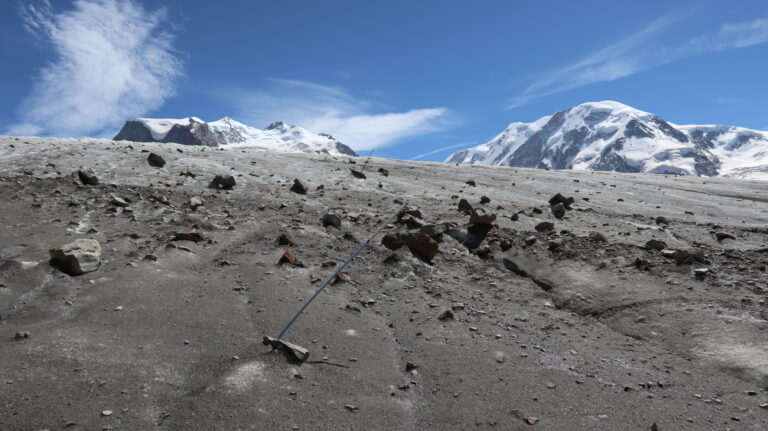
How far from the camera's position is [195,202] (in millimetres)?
9227

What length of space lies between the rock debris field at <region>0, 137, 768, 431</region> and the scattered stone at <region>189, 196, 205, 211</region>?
1.1 inches

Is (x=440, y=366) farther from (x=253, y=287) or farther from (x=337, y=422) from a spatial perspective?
(x=253, y=287)

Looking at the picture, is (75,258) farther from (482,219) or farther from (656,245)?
(656,245)

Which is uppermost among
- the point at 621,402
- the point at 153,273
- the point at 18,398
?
the point at 153,273

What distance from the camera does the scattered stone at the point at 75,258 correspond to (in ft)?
→ 19.5

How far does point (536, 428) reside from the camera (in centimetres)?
382

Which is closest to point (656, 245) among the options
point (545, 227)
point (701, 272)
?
point (701, 272)

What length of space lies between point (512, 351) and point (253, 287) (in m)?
3.58

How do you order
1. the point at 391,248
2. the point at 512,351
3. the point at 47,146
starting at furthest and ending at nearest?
the point at 47,146
the point at 391,248
the point at 512,351

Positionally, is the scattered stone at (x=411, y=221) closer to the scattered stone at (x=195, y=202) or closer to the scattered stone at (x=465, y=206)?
the scattered stone at (x=465, y=206)

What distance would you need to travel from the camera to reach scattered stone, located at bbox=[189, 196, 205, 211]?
9.09 meters

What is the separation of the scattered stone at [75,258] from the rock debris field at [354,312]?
31 mm

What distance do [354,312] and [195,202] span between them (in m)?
5.08

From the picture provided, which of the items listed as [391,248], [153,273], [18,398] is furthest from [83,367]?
[391,248]
